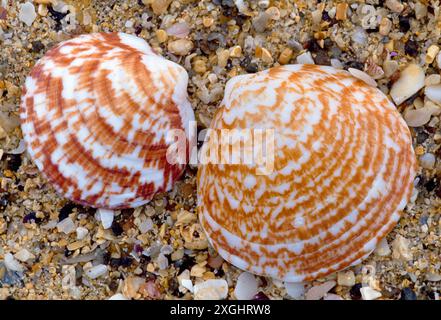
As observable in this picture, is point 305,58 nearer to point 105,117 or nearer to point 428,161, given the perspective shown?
point 428,161

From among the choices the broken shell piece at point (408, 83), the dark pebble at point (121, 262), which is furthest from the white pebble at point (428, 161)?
the dark pebble at point (121, 262)

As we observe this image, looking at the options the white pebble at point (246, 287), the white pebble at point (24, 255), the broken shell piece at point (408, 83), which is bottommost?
the white pebble at point (246, 287)

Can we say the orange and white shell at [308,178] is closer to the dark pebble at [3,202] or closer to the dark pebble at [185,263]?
the dark pebble at [185,263]

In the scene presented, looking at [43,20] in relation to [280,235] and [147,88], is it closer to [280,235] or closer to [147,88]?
[147,88]

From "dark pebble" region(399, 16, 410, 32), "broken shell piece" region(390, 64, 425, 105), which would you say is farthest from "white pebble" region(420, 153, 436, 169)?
"dark pebble" region(399, 16, 410, 32)

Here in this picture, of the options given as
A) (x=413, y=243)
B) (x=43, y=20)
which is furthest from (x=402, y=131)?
(x=43, y=20)

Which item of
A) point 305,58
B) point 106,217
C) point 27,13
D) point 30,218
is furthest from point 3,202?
point 305,58
